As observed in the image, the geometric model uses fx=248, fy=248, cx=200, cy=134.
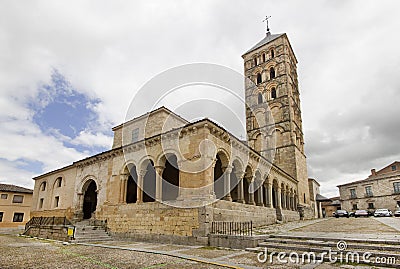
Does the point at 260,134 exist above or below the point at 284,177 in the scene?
above

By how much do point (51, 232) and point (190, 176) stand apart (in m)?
8.95

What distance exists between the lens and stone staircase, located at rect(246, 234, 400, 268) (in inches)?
232

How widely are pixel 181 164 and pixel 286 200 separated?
1446 cm

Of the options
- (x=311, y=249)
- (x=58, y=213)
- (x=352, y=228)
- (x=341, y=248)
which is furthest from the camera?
(x=58, y=213)

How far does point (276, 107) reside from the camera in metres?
29.5

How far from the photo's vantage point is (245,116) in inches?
1275

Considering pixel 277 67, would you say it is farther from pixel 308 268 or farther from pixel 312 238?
pixel 308 268

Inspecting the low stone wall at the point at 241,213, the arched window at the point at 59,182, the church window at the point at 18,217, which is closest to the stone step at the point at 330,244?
the low stone wall at the point at 241,213

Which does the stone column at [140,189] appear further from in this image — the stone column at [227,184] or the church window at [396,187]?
the church window at [396,187]

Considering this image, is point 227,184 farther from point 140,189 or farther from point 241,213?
point 140,189

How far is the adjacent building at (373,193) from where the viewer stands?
39603 millimetres

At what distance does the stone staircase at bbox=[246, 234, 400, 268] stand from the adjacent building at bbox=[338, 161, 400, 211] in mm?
41312

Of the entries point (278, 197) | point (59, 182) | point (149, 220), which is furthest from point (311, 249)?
point (59, 182)

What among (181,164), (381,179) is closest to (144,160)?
(181,164)
